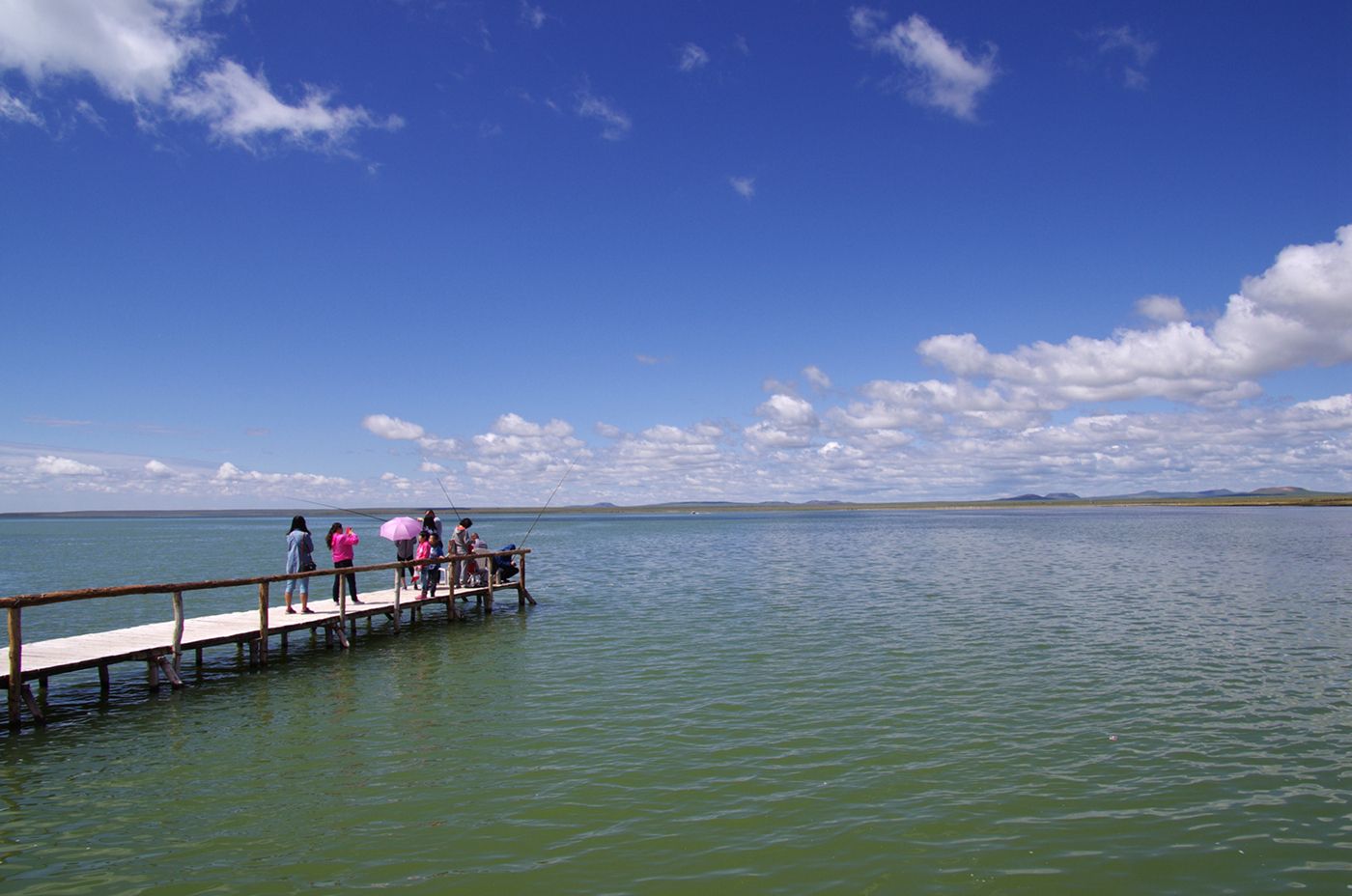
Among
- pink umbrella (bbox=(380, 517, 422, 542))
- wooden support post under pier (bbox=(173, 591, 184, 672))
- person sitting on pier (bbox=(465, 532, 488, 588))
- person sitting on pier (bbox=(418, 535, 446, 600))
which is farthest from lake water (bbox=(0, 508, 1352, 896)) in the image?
person sitting on pier (bbox=(465, 532, 488, 588))

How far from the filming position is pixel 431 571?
28.0 meters

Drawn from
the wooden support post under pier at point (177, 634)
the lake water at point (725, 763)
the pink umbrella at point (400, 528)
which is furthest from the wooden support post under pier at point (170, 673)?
the pink umbrella at point (400, 528)

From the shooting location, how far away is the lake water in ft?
28.3

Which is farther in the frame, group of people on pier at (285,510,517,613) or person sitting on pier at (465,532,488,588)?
person sitting on pier at (465,532,488,588)

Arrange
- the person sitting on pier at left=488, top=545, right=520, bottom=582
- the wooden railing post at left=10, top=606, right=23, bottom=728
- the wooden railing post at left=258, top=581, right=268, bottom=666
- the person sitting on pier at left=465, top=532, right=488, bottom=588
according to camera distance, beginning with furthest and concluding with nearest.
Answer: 1. the person sitting on pier at left=488, top=545, right=520, bottom=582
2. the person sitting on pier at left=465, top=532, right=488, bottom=588
3. the wooden railing post at left=258, top=581, right=268, bottom=666
4. the wooden railing post at left=10, top=606, right=23, bottom=728


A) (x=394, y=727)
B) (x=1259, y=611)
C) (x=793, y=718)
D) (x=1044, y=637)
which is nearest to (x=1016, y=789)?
(x=793, y=718)

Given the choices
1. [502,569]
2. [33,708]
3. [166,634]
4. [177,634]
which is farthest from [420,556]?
[33,708]

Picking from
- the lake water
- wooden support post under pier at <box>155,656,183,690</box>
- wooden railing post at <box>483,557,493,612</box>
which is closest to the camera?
the lake water

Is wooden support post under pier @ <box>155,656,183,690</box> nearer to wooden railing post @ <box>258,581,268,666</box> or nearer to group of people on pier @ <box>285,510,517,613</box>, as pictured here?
wooden railing post @ <box>258,581,268,666</box>

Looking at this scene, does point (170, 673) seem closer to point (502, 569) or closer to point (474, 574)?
point (474, 574)

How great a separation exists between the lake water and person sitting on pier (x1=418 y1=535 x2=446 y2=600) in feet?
10.2

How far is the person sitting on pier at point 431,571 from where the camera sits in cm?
2755

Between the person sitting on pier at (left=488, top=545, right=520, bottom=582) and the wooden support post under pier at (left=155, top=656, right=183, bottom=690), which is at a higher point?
the person sitting on pier at (left=488, top=545, right=520, bottom=582)

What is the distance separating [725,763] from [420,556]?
19.3m
